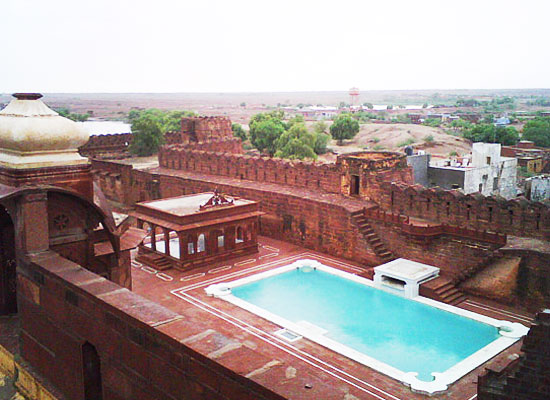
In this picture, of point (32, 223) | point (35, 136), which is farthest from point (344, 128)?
point (32, 223)

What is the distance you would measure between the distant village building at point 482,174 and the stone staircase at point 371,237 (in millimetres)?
6774

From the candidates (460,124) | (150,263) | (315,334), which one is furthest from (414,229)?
(460,124)

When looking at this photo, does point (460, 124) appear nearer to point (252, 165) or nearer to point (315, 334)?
point (252, 165)

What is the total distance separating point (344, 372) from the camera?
26.0 feet

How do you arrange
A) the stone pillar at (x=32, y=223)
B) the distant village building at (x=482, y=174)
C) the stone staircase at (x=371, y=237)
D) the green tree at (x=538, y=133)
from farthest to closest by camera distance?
the green tree at (x=538, y=133) < the distant village building at (x=482, y=174) < the stone staircase at (x=371, y=237) < the stone pillar at (x=32, y=223)

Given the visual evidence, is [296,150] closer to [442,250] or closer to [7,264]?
[442,250]

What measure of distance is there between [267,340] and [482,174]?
519 inches

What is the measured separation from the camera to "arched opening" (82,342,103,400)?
16.8 ft

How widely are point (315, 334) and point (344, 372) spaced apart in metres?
1.38

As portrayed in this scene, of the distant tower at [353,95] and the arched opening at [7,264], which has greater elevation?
the distant tower at [353,95]

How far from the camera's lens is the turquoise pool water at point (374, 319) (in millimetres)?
8719

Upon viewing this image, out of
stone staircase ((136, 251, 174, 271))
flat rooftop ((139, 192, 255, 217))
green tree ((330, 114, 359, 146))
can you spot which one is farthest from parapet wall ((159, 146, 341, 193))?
green tree ((330, 114, 359, 146))

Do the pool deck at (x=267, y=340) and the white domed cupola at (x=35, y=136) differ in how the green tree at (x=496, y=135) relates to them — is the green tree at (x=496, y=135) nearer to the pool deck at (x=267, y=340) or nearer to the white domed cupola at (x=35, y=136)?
the pool deck at (x=267, y=340)

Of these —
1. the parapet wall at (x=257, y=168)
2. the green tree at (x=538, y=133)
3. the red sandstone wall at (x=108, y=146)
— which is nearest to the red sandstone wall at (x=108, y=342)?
the parapet wall at (x=257, y=168)
